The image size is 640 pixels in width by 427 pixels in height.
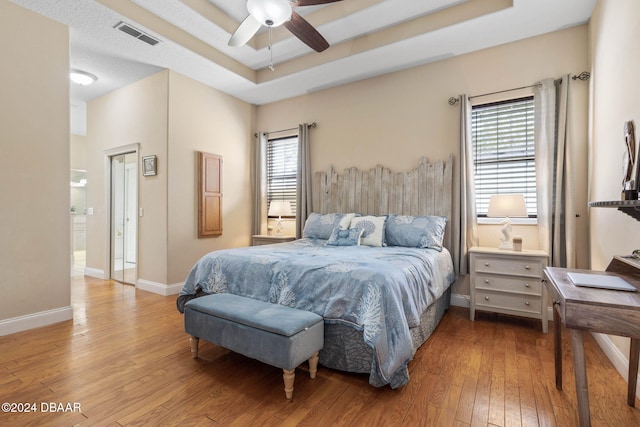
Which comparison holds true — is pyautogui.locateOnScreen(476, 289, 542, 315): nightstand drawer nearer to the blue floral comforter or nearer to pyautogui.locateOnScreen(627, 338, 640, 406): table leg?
the blue floral comforter

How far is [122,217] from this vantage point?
16.0 feet

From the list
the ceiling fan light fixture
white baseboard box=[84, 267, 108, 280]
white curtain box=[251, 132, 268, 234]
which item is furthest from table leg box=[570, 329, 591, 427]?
white baseboard box=[84, 267, 108, 280]

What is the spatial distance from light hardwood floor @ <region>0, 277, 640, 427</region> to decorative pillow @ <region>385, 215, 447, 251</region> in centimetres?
92

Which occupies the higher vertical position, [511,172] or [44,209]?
[511,172]

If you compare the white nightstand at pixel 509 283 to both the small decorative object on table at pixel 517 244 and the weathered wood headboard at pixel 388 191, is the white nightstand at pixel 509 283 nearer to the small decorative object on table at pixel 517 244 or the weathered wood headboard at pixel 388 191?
the small decorative object on table at pixel 517 244

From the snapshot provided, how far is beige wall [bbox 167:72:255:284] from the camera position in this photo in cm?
411

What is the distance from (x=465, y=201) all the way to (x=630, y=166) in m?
1.68

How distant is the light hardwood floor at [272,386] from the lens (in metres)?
1.63

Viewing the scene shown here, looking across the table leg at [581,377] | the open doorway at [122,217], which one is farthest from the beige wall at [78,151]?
the table leg at [581,377]

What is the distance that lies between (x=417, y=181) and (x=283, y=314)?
2571 millimetres

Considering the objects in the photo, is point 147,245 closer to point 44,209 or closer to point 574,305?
point 44,209

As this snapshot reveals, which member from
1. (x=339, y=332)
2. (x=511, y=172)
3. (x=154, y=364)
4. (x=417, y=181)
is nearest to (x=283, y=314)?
(x=339, y=332)

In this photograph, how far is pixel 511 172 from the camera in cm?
336

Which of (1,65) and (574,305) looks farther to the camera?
(1,65)
